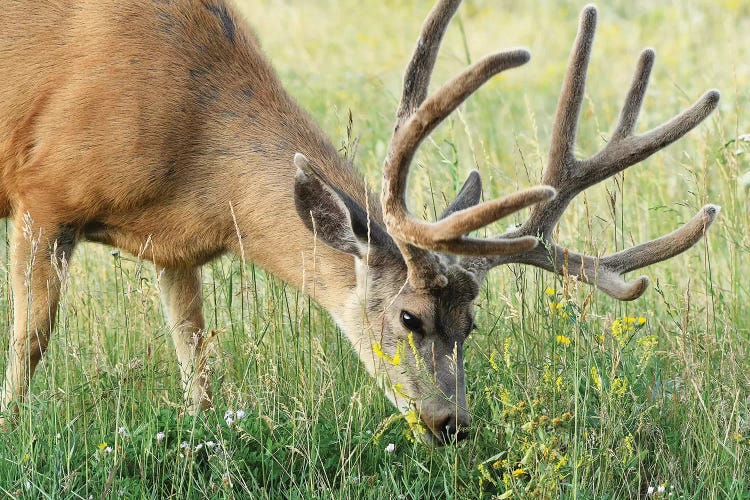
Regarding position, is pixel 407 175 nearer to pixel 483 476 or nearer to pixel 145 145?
pixel 483 476

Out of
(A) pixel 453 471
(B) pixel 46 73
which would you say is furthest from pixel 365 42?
(A) pixel 453 471

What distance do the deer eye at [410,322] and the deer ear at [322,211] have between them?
32cm

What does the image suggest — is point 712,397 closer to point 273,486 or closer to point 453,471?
point 453,471

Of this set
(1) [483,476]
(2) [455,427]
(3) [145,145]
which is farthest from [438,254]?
(3) [145,145]

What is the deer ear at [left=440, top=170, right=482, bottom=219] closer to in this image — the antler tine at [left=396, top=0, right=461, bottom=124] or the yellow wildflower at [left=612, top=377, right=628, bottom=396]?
the antler tine at [left=396, top=0, right=461, bottom=124]

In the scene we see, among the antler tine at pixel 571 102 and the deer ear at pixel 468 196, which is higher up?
the antler tine at pixel 571 102

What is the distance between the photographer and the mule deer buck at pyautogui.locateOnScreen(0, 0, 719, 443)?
4941 mm

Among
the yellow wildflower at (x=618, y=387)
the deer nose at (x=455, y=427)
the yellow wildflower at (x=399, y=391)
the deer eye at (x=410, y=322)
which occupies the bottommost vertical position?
the deer nose at (x=455, y=427)

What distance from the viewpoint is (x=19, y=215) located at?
543 cm

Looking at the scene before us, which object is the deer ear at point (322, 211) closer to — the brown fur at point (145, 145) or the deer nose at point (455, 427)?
the brown fur at point (145, 145)

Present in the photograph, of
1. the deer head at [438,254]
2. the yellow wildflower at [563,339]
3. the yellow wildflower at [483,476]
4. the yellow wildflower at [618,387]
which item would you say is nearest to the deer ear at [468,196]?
the deer head at [438,254]

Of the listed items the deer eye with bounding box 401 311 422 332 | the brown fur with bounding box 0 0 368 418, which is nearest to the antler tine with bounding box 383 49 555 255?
the deer eye with bounding box 401 311 422 332

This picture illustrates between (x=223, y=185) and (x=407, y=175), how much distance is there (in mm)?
1112

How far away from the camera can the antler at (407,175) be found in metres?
4.09
